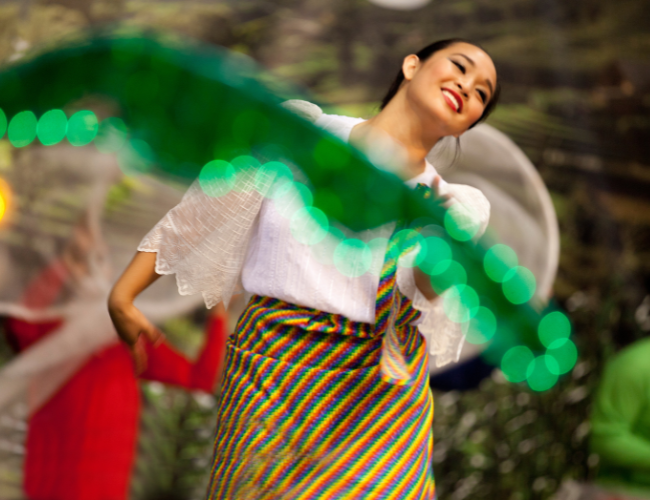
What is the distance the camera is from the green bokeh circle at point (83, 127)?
0.62 ft

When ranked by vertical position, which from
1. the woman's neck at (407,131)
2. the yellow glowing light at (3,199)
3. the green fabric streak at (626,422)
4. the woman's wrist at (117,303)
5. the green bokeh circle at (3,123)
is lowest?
the green fabric streak at (626,422)

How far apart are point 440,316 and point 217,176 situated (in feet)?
1.23

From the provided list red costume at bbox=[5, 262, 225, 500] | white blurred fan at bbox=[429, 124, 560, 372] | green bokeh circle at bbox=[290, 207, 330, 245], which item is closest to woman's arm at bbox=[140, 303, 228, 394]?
red costume at bbox=[5, 262, 225, 500]

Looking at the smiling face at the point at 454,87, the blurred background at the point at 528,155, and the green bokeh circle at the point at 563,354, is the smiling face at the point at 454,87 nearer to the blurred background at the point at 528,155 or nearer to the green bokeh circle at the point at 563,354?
the green bokeh circle at the point at 563,354

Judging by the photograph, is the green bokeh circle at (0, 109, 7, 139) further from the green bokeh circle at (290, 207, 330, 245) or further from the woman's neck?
the woman's neck

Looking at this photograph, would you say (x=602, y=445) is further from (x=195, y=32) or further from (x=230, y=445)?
(x=195, y=32)

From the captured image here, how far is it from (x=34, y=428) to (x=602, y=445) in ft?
3.52

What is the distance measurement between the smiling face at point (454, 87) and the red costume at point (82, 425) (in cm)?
67

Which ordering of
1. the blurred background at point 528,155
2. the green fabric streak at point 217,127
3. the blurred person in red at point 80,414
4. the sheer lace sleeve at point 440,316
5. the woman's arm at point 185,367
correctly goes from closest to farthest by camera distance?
the green fabric streak at point 217,127, the sheer lace sleeve at point 440,316, the blurred person in red at point 80,414, the woman's arm at point 185,367, the blurred background at point 528,155

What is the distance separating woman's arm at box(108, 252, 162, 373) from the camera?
0.43 meters

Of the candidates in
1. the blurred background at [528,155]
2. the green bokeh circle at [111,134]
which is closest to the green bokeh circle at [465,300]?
the green bokeh circle at [111,134]

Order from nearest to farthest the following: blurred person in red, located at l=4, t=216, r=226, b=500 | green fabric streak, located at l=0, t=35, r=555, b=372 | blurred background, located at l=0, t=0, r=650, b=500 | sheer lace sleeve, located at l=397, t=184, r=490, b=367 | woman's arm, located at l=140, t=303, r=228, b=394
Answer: green fabric streak, located at l=0, t=35, r=555, b=372 → sheer lace sleeve, located at l=397, t=184, r=490, b=367 → blurred person in red, located at l=4, t=216, r=226, b=500 → woman's arm, located at l=140, t=303, r=228, b=394 → blurred background, located at l=0, t=0, r=650, b=500

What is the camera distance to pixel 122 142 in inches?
6.7

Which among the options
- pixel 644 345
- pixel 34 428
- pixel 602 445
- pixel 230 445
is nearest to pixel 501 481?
pixel 602 445
